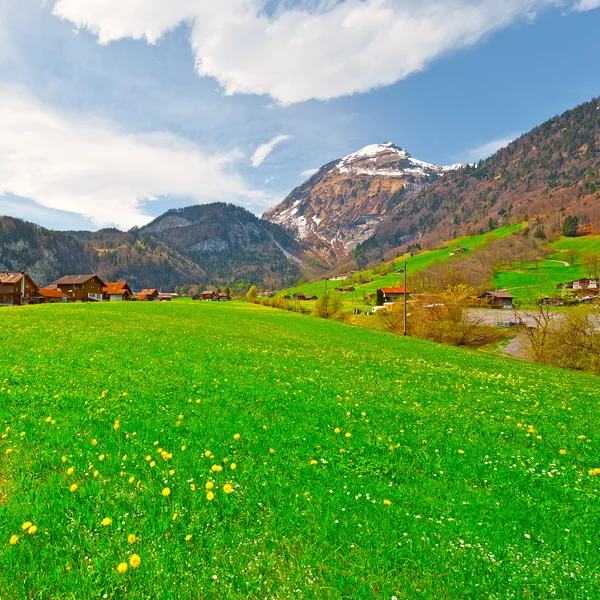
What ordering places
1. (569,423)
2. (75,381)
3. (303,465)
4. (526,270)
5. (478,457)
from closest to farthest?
(303,465), (478,457), (569,423), (75,381), (526,270)

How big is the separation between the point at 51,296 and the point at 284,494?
14986 cm

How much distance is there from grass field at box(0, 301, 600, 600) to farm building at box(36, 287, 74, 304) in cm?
13647

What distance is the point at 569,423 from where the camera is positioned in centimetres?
1080

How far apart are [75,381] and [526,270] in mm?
217178

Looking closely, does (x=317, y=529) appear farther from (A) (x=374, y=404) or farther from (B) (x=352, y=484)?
(A) (x=374, y=404)

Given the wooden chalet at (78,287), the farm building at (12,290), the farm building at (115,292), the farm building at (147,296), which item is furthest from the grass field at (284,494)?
the farm building at (147,296)

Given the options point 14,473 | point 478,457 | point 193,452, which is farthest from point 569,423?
point 14,473

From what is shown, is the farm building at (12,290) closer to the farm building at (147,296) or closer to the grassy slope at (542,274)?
the farm building at (147,296)

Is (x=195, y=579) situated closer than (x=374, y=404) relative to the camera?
Yes

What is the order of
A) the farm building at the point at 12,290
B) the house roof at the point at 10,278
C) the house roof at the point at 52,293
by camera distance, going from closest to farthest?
1. the farm building at the point at 12,290
2. the house roof at the point at 10,278
3. the house roof at the point at 52,293

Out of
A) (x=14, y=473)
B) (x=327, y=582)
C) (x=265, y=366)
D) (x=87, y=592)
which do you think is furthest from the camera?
(x=265, y=366)

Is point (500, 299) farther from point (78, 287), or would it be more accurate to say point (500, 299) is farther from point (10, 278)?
point (10, 278)

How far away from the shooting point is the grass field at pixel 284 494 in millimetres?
4074

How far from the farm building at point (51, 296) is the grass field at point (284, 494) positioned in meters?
136
